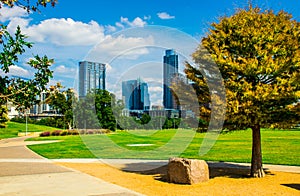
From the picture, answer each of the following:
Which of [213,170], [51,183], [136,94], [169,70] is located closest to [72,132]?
[136,94]

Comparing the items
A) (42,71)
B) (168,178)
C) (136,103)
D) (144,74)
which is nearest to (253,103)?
(168,178)

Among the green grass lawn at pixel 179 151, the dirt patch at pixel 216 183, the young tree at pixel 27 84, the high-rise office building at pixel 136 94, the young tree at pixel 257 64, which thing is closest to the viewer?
the young tree at pixel 27 84

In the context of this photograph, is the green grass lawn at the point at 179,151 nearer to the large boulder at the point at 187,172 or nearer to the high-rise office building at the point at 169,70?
the high-rise office building at the point at 169,70

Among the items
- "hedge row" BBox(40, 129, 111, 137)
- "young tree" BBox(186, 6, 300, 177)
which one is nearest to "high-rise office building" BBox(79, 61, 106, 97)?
"young tree" BBox(186, 6, 300, 177)

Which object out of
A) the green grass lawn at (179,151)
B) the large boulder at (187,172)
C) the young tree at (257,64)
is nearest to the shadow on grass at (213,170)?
the large boulder at (187,172)

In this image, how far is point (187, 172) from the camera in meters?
10.0

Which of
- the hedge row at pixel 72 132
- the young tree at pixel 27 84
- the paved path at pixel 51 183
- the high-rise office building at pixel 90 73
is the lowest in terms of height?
the paved path at pixel 51 183

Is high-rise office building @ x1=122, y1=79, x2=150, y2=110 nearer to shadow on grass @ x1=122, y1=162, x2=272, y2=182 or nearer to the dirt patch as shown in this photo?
shadow on grass @ x1=122, y1=162, x2=272, y2=182

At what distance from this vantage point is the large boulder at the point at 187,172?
396 inches

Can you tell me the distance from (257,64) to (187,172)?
12.3ft

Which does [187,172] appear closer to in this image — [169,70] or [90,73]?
[169,70]

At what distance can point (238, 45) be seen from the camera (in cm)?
1021

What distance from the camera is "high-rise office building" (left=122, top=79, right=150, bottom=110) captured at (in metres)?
15.5

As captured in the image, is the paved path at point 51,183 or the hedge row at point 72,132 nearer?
the paved path at point 51,183
